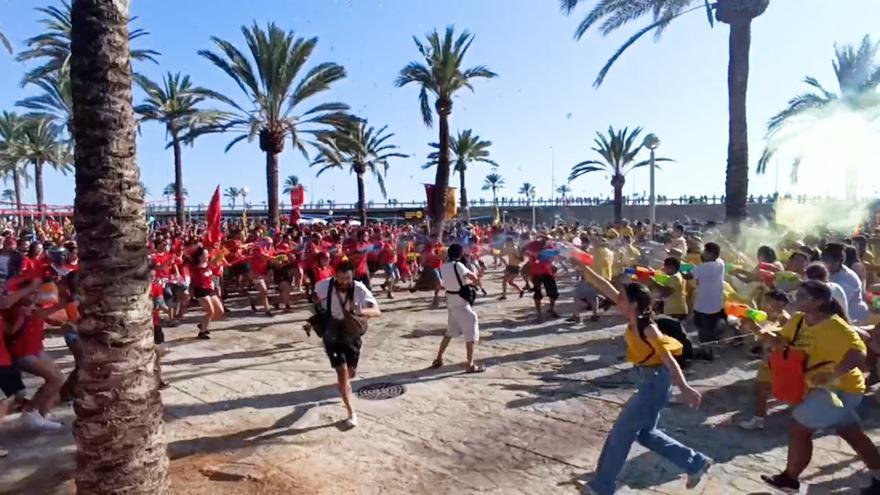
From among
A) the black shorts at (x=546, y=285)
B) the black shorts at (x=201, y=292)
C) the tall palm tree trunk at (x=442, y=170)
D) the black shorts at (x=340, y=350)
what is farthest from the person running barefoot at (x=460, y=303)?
the tall palm tree trunk at (x=442, y=170)

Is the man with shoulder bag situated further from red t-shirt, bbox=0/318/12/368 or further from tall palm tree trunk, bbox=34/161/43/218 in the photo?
tall palm tree trunk, bbox=34/161/43/218

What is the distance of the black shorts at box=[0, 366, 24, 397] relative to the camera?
532 centimetres

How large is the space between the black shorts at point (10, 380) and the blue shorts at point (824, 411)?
6.31 m

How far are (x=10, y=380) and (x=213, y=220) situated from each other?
5545 mm

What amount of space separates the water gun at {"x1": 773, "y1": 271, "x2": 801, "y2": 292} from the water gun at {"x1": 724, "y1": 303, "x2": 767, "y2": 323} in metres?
0.40

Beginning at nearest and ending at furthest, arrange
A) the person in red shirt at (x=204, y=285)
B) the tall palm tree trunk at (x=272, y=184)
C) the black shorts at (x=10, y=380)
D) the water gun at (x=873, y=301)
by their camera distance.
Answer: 1. the black shorts at (x=10, y=380)
2. the water gun at (x=873, y=301)
3. the person in red shirt at (x=204, y=285)
4. the tall palm tree trunk at (x=272, y=184)

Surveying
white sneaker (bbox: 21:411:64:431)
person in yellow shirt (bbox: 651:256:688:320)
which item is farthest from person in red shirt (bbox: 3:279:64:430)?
person in yellow shirt (bbox: 651:256:688:320)

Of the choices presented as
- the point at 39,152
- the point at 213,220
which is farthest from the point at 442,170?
the point at 39,152

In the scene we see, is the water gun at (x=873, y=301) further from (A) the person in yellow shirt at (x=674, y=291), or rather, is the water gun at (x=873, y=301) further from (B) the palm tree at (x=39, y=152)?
(B) the palm tree at (x=39, y=152)

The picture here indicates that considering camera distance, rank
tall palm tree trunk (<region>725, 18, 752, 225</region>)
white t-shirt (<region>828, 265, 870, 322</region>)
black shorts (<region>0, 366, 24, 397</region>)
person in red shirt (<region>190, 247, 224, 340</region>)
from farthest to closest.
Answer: tall palm tree trunk (<region>725, 18, 752, 225</region>), person in red shirt (<region>190, 247, 224, 340</region>), white t-shirt (<region>828, 265, 870, 322</region>), black shorts (<region>0, 366, 24, 397</region>)

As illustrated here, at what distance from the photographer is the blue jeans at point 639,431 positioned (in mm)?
4031

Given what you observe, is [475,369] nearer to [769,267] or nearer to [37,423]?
[769,267]

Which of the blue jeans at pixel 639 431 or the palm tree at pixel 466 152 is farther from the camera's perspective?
the palm tree at pixel 466 152

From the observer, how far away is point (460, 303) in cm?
758
